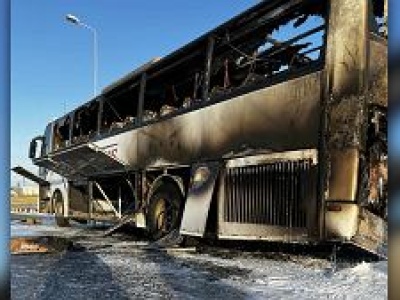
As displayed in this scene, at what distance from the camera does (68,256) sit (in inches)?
301

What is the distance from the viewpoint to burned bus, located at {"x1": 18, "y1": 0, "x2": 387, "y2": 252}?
18.6ft

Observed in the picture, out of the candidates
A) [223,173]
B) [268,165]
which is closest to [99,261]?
[223,173]

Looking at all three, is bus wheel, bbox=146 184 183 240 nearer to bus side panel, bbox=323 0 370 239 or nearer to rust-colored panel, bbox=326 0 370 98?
bus side panel, bbox=323 0 370 239

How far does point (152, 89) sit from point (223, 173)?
10.6ft

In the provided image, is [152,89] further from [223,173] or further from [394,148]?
[394,148]

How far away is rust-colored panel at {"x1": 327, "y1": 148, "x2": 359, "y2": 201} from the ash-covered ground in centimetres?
79

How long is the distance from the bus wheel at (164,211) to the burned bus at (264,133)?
2 cm

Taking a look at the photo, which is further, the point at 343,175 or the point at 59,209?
the point at 59,209

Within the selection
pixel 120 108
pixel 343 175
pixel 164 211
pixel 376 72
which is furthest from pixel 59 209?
pixel 376 72

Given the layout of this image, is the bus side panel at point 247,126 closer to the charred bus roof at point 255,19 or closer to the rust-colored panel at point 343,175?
the rust-colored panel at point 343,175

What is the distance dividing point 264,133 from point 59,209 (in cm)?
1009

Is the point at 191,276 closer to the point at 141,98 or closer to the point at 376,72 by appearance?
the point at 376,72

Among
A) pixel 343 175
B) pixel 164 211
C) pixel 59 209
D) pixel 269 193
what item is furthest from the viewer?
pixel 59 209

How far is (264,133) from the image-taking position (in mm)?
6785
